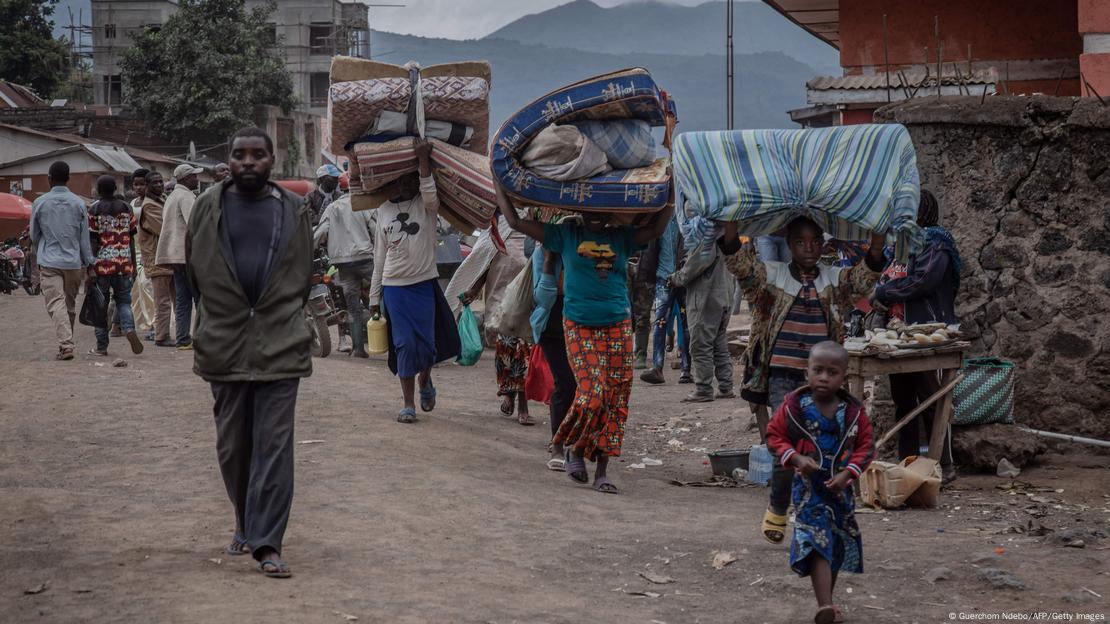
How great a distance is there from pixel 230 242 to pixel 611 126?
2848mm

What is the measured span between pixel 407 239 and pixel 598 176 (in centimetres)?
239

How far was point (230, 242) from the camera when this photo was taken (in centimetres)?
555

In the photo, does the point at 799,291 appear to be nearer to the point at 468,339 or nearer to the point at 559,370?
the point at 559,370

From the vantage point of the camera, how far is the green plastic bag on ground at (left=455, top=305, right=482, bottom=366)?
1049cm

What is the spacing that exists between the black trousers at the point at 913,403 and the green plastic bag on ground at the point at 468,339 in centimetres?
355

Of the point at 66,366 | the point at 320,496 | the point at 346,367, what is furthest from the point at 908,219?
the point at 66,366

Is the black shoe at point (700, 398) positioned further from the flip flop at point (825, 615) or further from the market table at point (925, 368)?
the flip flop at point (825, 615)

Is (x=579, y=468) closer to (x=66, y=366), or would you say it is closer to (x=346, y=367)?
(x=346, y=367)

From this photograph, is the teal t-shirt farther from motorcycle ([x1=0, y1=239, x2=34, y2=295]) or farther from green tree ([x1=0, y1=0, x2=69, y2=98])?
green tree ([x1=0, y1=0, x2=69, y2=98])

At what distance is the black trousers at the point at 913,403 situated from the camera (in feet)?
26.6

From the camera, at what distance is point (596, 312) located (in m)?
7.69

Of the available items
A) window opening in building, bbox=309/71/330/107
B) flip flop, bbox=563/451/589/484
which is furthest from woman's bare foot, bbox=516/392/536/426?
window opening in building, bbox=309/71/330/107

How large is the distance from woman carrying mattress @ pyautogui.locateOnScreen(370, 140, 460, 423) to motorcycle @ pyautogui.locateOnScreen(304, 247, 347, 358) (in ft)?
14.2

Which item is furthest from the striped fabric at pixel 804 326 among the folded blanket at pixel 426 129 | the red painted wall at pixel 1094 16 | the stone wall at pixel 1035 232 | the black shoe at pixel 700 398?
the red painted wall at pixel 1094 16
